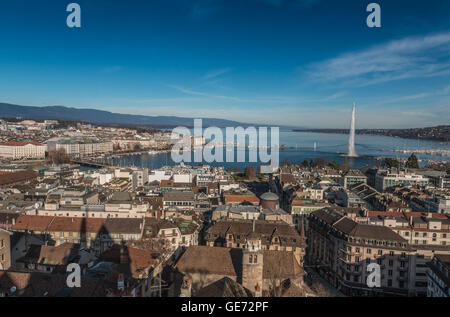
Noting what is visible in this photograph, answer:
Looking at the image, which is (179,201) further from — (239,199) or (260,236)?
(260,236)

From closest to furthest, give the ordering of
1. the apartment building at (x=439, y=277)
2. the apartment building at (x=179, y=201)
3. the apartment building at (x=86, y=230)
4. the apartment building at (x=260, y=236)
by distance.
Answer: the apartment building at (x=439, y=277) → the apartment building at (x=260, y=236) → the apartment building at (x=86, y=230) → the apartment building at (x=179, y=201)

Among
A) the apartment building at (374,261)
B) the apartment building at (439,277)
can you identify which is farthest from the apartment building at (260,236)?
the apartment building at (439,277)

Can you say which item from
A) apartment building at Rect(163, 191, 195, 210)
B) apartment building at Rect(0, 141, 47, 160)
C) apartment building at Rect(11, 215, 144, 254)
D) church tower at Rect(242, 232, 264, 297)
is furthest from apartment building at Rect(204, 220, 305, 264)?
apartment building at Rect(0, 141, 47, 160)

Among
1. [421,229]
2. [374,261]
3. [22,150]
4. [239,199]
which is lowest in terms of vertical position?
[374,261]

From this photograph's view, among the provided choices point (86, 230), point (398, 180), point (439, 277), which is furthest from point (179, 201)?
point (398, 180)

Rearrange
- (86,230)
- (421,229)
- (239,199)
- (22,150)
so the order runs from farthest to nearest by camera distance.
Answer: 1. (22,150)
2. (239,199)
3. (421,229)
4. (86,230)

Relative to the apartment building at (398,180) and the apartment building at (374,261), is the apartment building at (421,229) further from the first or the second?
the apartment building at (398,180)

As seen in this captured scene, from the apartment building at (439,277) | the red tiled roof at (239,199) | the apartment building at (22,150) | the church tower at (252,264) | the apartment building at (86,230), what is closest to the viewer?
the church tower at (252,264)
